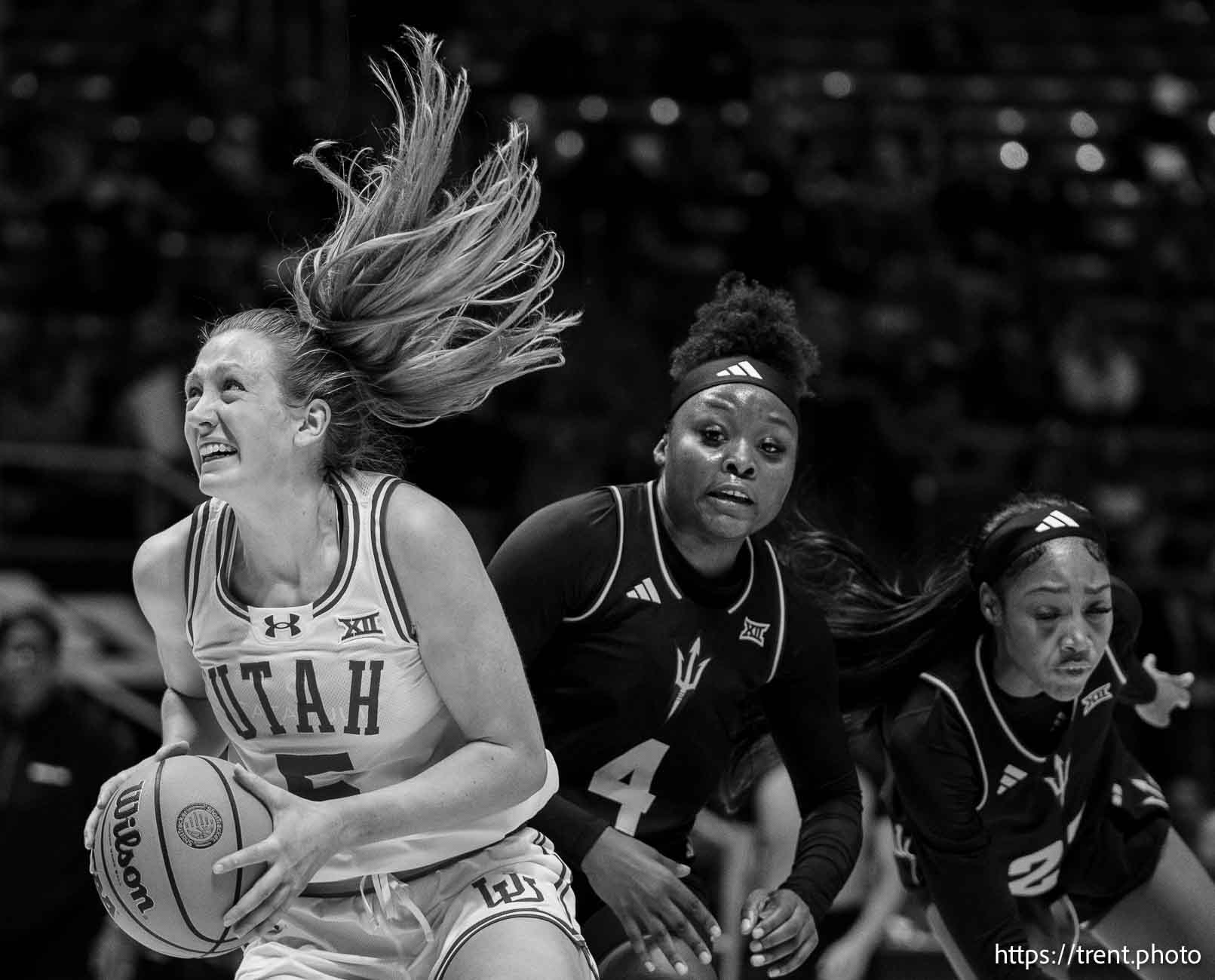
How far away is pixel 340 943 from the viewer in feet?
11.2

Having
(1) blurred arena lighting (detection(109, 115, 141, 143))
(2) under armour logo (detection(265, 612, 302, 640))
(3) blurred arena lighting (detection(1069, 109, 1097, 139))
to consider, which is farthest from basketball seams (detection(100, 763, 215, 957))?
(3) blurred arena lighting (detection(1069, 109, 1097, 139))

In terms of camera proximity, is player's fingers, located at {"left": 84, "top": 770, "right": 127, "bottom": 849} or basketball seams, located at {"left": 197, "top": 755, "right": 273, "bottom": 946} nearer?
basketball seams, located at {"left": 197, "top": 755, "right": 273, "bottom": 946}

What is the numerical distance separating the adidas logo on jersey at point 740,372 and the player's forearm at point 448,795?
3.70 feet

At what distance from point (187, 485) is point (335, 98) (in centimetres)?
395

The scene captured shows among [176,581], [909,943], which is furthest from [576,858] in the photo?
[909,943]

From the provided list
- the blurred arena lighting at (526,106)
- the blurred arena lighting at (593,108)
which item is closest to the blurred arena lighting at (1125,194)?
the blurred arena lighting at (593,108)

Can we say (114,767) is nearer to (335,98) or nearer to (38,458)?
(38,458)

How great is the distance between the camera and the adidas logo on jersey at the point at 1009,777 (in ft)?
14.2

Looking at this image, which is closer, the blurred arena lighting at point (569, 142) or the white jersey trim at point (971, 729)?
the white jersey trim at point (971, 729)

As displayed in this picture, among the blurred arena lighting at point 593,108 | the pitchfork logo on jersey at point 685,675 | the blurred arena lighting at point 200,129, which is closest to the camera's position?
the pitchfork logo on jersey at point 685,675

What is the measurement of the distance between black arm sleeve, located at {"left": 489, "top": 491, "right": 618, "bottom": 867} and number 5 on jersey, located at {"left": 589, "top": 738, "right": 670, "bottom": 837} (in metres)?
0.15

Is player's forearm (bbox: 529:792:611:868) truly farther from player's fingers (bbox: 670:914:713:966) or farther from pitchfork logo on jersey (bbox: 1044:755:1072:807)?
pitchfork logo on jersey (bbox: 1044:755:1072:807)

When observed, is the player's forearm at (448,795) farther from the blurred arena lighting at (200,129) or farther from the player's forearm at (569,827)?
the blurred arena lighting at (200,129)

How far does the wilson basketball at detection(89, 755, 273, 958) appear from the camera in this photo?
10.1 ft
